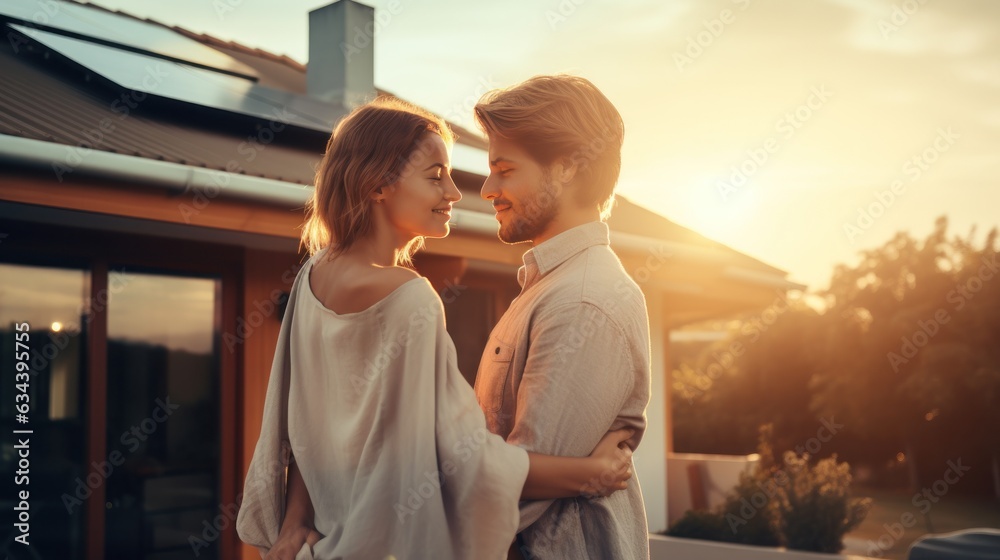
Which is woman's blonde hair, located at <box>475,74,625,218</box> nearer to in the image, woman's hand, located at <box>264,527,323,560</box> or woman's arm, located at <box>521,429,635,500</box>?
woman's arm, located at <box>521,429,635,500</box>

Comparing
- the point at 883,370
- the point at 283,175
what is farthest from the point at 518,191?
the point at 883,370

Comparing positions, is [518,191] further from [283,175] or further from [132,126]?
[132,126]

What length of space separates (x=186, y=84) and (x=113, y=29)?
174cm

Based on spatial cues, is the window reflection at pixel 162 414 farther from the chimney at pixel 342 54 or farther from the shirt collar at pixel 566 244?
the shirt collar at pixel 566 244

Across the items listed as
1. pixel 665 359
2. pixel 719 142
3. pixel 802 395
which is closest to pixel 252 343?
pixel 719 142

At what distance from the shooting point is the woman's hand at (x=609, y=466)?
2035 millimetres

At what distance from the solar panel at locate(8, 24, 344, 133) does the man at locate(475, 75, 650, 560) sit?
5253mm

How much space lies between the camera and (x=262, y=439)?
7.14ft

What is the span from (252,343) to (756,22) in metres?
4.57

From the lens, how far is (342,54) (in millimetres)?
9820

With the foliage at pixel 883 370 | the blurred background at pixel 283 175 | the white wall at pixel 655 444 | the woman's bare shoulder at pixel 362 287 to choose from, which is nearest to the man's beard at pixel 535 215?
the blurred background at pixel 283 175

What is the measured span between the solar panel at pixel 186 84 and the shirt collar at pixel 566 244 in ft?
17.2

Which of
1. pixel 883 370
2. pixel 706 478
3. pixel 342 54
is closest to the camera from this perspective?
pixel 342 54

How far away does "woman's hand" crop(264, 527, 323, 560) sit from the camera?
2057 millimetres
